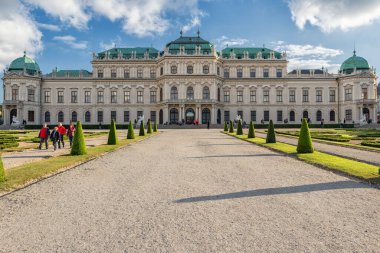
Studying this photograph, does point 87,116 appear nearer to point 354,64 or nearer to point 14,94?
point 14,94

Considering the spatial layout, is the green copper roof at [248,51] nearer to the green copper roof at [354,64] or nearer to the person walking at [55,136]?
the green copper roof at [354,64]

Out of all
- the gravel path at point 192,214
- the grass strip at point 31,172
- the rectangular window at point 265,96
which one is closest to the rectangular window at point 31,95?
the rectangular window at point 265,96

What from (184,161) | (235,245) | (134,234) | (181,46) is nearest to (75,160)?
(184,161)

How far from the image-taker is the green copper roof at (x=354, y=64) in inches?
Result: 2470

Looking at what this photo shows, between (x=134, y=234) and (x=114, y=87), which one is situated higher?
(x=114, y=87)

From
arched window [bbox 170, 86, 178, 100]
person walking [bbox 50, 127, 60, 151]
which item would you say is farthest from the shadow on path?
arched window [bbox 170, 86, 178, 100]

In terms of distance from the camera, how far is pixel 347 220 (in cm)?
503

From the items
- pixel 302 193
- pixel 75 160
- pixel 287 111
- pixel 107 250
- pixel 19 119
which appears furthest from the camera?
pixel 287 111

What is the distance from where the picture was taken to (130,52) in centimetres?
6644

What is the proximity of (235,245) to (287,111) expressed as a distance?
6369 centimetres

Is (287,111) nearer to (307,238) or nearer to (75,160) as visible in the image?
(75,160)

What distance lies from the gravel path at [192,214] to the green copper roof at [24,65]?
63411 millimetres

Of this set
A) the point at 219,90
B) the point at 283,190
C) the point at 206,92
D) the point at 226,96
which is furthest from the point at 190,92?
the point at 283,190

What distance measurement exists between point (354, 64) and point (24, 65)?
232 feet
